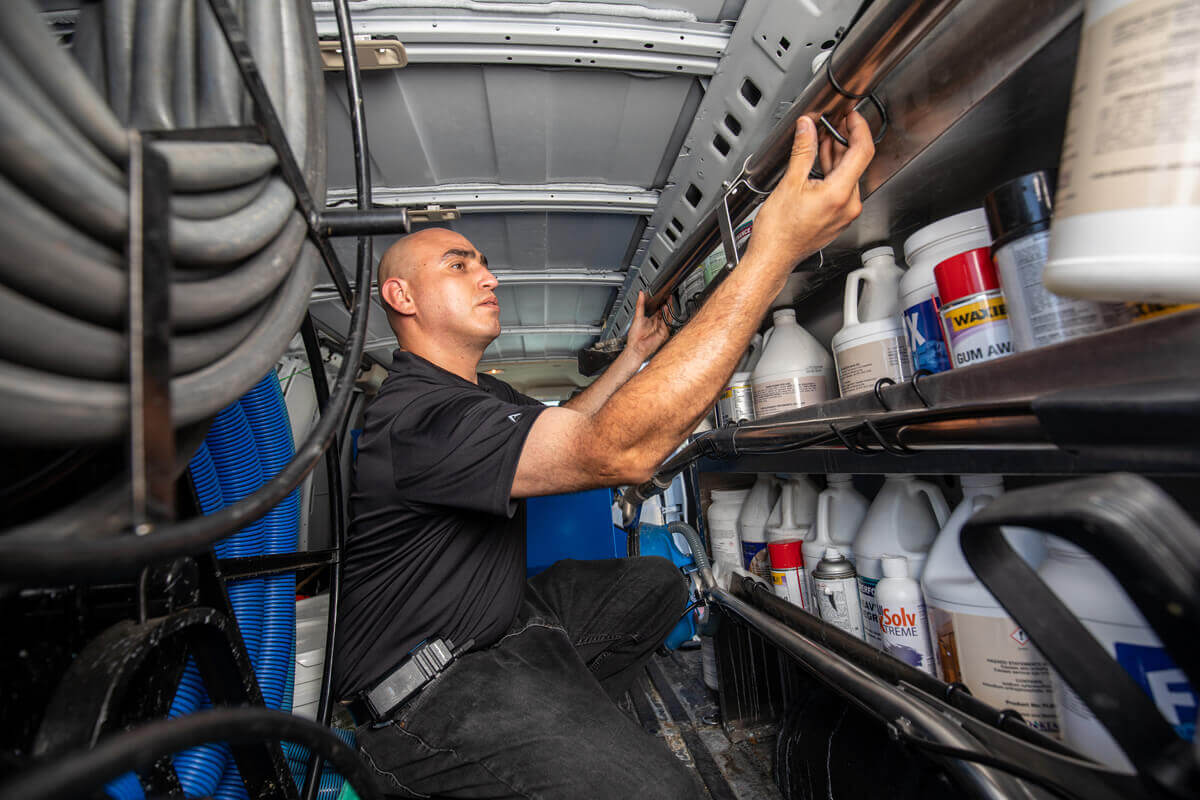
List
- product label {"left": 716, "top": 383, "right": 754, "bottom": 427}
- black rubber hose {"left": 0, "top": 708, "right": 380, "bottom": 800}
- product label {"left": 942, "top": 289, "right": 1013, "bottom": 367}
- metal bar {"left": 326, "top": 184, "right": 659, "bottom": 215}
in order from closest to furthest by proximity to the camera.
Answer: black rubber hose {"left": 0, "top": 708, "right": 380, "bottom": 800} < product label {"left": 942, "top": 289, "right": 1013, "bottom": 367} < product label {"left": 716, "top": 383, "right": 754, "bottom": 427} < metal bar {"left": 326, "top": 184, "right": 659, "bottom": 215}

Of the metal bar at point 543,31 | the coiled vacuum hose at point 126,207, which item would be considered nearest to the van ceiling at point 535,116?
the metal bar at point 543,31

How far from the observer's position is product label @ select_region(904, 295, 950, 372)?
696 mm

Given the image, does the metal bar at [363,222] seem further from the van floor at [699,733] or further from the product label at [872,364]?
the van floor at [699,733]

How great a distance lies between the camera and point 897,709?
669mm

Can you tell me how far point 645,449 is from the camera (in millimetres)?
817

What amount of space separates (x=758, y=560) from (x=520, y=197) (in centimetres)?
128

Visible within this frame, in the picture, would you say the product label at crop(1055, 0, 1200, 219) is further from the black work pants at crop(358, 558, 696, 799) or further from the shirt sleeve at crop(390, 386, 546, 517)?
the black work pants at crop(358, 558, 696, 799)

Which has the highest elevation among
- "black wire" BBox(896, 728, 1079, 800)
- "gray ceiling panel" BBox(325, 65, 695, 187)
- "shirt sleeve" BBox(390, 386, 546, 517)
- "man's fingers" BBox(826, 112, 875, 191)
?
"gray ceiling panel" BBox(325, 65, 695, 187)

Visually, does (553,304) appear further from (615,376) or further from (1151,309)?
(1151,309)

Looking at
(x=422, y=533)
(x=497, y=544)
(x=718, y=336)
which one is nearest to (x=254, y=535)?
(x=422, y=533)

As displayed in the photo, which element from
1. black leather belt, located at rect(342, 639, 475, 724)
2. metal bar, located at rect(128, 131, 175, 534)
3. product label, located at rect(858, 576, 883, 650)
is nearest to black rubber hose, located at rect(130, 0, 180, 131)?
metal bar, located at rect(128, 131, 175, 534)

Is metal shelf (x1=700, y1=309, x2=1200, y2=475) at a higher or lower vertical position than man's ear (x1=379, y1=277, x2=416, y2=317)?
lower

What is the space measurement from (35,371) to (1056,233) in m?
0.71

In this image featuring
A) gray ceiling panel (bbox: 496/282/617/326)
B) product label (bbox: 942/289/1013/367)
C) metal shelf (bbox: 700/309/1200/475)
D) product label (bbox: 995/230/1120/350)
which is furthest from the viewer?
gray ceiling panel (bbox: 496/282/617/326)
